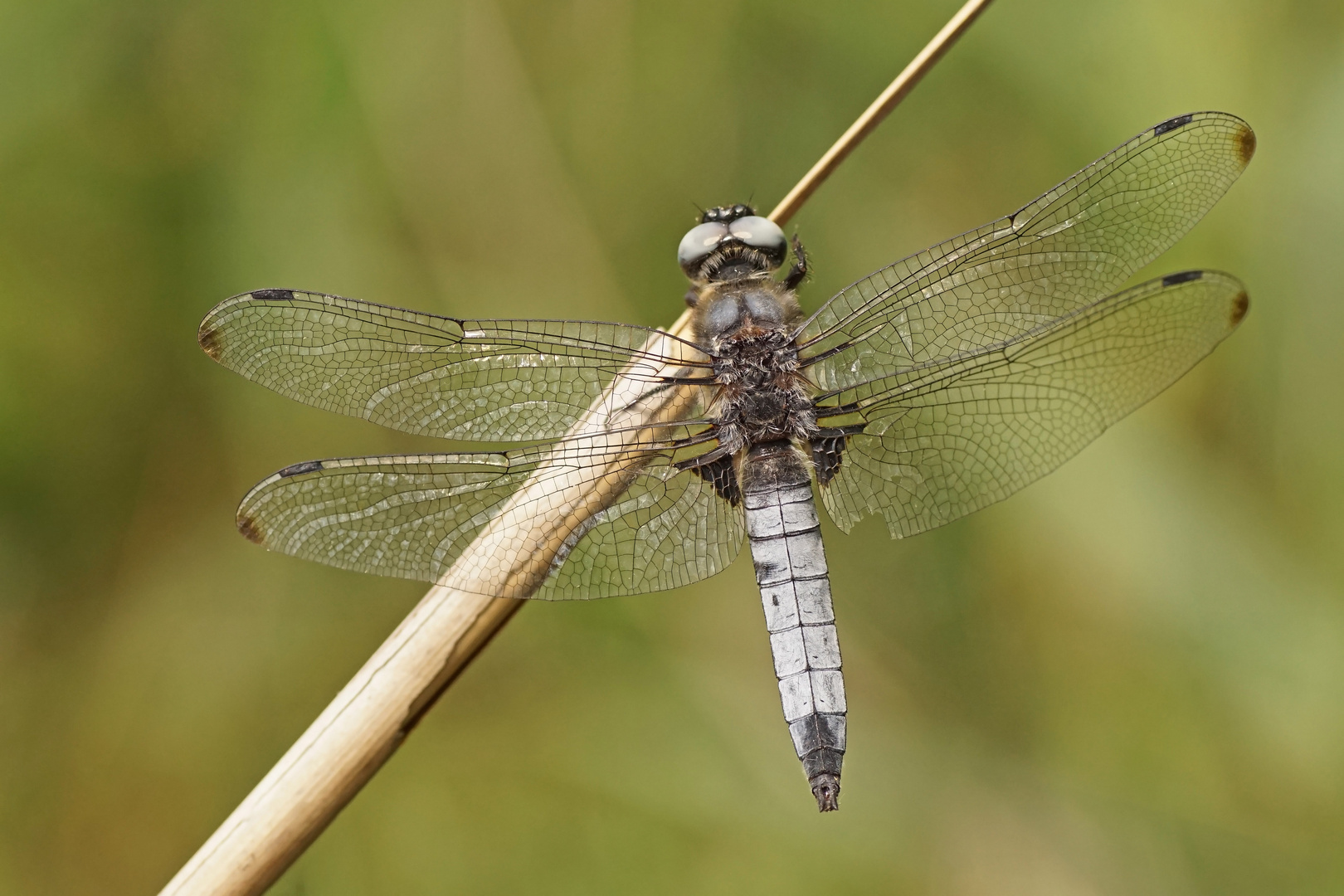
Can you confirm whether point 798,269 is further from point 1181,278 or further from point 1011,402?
point 1181,278

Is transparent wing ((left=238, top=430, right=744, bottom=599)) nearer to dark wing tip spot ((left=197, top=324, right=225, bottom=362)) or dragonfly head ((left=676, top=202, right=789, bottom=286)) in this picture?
dark wing tip spot ((left=197, top=324, right=225, bottom=362))

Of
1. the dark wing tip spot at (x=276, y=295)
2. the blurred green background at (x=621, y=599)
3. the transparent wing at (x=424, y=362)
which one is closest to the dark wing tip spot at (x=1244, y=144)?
the blurred green background at (x=621, y=599)

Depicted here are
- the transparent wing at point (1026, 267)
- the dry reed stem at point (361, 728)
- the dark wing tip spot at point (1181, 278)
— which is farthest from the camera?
the transparent wing at point (1026, 267)

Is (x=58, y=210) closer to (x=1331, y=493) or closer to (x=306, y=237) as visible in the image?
(x=306, y=237)

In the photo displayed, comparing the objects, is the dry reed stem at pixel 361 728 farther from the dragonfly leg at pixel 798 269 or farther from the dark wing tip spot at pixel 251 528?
the dragonfly leg at pixel 798 269

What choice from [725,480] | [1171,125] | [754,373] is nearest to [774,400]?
[754,373]

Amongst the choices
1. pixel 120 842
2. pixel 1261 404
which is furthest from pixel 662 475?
pixel 120 842

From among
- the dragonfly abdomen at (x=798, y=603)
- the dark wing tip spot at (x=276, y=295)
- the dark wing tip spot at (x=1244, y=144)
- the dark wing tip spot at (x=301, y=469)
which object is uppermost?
the dark wing tip spot at (x=1244, y=144)

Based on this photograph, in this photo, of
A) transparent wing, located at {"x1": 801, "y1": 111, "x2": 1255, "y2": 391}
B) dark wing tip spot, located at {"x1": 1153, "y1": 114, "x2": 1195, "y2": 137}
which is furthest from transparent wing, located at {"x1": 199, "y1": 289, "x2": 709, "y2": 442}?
dark wing tip spot, located at {"x1": 1153, "y1": 114, "x2": 1195, "y2": 137}
